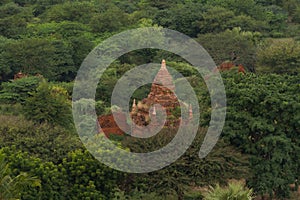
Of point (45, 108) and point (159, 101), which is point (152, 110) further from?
point (45, 108)

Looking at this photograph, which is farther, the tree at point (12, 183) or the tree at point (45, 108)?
the tree at point (45, 108)

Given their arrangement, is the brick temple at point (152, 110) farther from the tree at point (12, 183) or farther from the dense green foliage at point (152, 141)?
the tree at point (12, 183)

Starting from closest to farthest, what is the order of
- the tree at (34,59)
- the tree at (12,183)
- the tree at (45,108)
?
the tree at (12,183)
the tree at (45,108)
the tree at (34,59)

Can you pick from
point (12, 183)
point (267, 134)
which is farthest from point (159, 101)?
point (12, 183)

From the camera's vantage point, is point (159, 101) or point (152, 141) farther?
point (159, 101)

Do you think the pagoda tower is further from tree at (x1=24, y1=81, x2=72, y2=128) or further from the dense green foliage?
tree at (x1=24, y1=81, x2=72, y2=128)

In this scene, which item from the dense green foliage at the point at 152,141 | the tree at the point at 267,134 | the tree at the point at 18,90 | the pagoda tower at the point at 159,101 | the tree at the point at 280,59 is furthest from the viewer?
the tree at the point at 280,59

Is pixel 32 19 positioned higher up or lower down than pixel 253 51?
lower down

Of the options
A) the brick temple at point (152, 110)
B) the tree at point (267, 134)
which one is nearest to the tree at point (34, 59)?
the brick temple at point (152, 110)

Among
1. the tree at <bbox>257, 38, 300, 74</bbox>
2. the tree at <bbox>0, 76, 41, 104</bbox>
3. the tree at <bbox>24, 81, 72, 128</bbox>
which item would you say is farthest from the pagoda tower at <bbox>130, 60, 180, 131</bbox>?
the tree at <bbox>257, 38, 300, 74</bbox>

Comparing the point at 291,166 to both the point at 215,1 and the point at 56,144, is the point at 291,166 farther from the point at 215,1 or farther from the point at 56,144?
the point at 215,1

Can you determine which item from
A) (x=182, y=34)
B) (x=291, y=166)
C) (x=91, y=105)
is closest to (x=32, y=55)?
(x=91, y=105)
